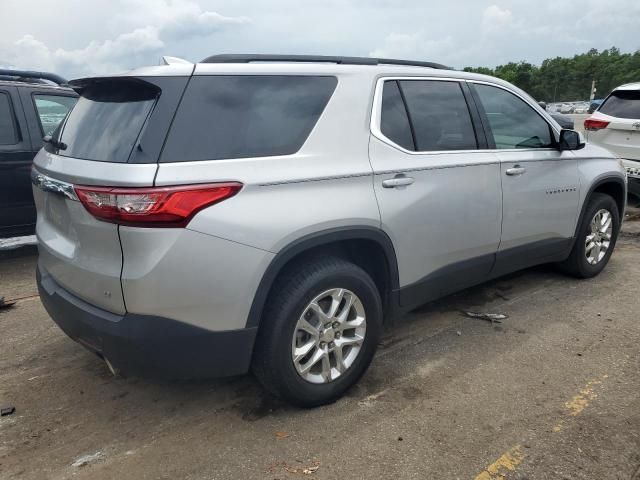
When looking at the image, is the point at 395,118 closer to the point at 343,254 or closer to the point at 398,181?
the point at 398,181

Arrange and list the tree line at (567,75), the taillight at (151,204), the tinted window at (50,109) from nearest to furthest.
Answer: the taillight at (151,204)
the tinted window at (50,109)
the tree line at (567,75)

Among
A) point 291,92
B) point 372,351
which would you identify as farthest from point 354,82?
point 372,351

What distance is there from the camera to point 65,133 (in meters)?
2.84

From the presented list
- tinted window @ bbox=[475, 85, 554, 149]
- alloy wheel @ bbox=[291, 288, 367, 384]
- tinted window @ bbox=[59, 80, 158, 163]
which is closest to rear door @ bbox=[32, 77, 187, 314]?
tinted window @ bbox=[59, 80, 158, 163]

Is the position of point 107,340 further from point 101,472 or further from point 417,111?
point 417,111

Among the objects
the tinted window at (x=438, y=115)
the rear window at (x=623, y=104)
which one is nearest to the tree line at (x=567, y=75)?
the rear window at (x=623, y=104)

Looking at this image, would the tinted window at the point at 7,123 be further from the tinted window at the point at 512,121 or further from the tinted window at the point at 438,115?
the tinted window at the point at 512,121

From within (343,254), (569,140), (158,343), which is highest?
(569,140)

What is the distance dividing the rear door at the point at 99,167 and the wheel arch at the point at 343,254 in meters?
0.61

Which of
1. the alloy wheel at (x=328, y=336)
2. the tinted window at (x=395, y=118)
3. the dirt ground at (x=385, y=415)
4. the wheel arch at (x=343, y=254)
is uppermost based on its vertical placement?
the tinted window at (x=395, y=118)

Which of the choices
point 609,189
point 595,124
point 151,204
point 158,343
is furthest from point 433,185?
point 595,124

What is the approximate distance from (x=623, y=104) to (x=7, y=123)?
7.68 meters

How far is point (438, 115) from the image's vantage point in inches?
132

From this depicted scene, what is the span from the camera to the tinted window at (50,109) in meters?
5.40
